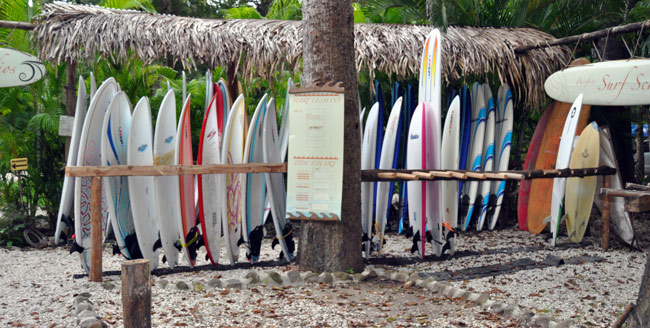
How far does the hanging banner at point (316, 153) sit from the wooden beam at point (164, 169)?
0.26m

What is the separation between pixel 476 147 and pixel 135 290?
15.7ft

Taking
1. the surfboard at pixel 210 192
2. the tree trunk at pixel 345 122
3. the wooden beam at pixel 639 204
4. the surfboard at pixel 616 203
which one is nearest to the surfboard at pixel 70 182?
the surfboard at pixel 210 192

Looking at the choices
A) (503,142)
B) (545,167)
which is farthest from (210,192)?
(545,167)

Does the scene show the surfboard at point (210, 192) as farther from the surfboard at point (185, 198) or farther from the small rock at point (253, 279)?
the small rock at point (253, 279)

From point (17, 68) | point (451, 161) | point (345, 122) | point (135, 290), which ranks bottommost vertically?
point (135, 290)

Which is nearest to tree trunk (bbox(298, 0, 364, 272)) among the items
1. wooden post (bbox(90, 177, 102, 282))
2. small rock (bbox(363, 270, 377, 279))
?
small rock (bbox(363, 270, 377, 279))

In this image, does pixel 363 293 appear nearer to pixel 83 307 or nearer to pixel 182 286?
pixel 182 286

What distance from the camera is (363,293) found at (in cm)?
389

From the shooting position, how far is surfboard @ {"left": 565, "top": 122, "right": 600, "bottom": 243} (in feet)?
18.9

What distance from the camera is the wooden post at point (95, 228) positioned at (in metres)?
4.17

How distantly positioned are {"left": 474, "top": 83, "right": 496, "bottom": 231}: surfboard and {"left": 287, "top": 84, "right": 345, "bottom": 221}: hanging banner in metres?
2.91

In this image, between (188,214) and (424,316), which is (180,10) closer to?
(188,214)

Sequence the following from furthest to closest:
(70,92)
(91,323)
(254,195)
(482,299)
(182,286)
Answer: (70,92) → (254,195) → (182,286) → (482,299) → (91,323)

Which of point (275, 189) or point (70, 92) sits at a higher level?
point (70, 92)
